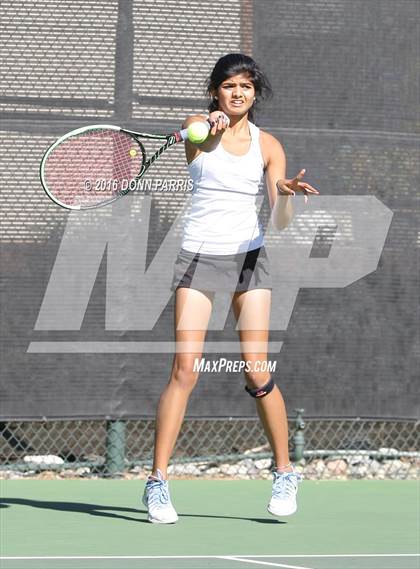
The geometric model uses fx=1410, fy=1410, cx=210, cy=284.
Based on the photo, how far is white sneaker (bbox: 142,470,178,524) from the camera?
5.49 meters

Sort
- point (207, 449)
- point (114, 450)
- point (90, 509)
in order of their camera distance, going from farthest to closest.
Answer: point (207, 449) → point (114, 450) → point (90, 509)

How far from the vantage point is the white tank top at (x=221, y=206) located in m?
5.57

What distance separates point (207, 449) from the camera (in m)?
7.81

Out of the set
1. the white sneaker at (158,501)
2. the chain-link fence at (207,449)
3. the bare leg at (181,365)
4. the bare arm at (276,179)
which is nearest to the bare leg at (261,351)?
the bare leg at (181,365)

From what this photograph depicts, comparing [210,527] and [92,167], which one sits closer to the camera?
[210,527]

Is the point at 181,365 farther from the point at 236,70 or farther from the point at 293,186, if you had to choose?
the point at 236,70

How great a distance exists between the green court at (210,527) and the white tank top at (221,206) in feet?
3.69

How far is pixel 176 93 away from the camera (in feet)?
23.5

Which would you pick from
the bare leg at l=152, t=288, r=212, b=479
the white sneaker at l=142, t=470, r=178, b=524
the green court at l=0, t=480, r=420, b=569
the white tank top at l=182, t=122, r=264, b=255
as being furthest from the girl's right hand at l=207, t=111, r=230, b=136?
the green court at l=0, t=480, r=420, b=569

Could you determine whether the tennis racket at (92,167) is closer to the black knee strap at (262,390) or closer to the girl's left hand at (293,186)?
the girl's left hand at (293,186)

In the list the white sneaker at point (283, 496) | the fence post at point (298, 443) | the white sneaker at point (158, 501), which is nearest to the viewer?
the white sneaker at point (158, 501)

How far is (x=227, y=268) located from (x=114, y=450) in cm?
200

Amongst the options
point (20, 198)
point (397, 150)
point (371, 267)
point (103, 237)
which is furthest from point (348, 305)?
point (20, 198)

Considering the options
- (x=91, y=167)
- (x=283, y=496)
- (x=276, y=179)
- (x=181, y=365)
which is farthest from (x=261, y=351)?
(x=91, y=167)
